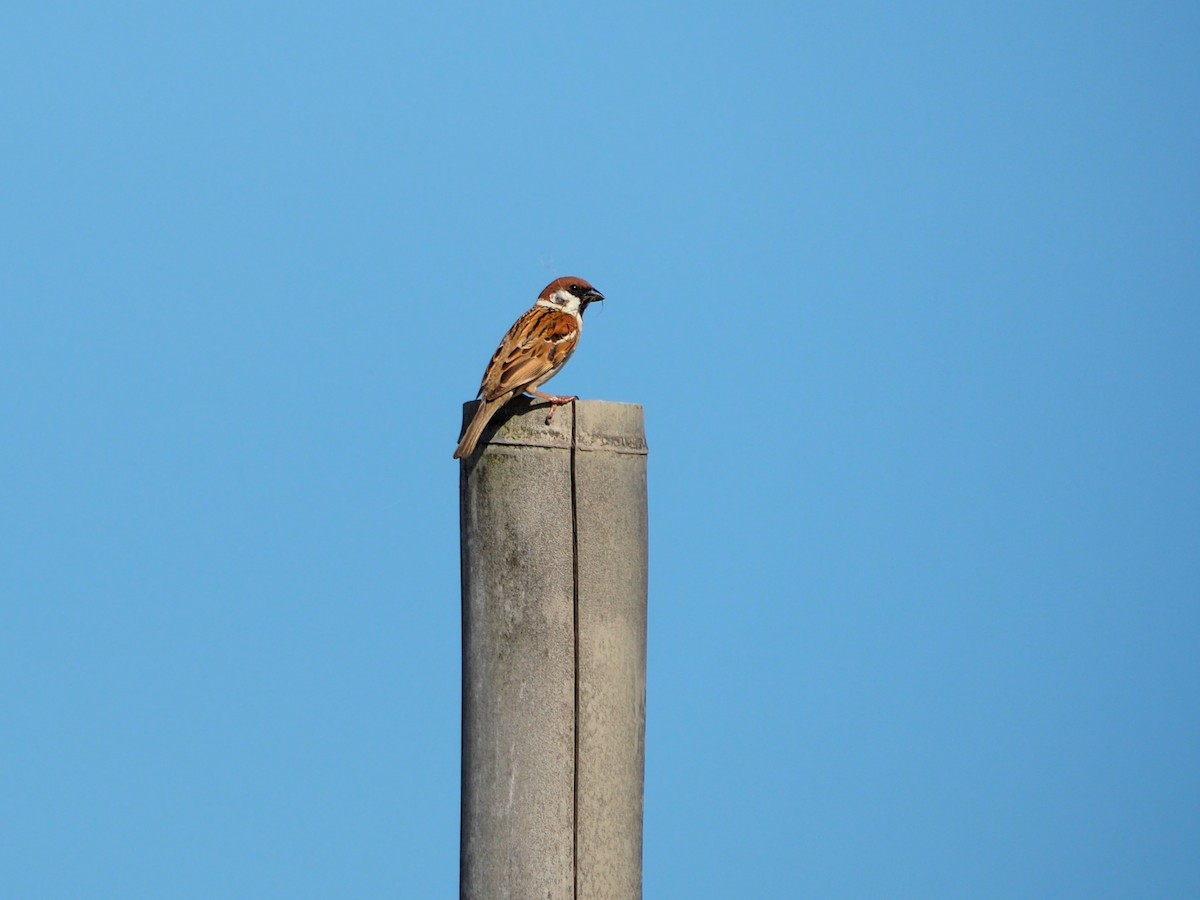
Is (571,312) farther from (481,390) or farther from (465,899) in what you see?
(465,899)

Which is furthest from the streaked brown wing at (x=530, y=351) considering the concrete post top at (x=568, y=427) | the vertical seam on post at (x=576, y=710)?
the vertical seam on post at (x=576, y=710)

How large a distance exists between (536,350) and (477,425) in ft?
1.93

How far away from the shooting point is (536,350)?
13.9 feet

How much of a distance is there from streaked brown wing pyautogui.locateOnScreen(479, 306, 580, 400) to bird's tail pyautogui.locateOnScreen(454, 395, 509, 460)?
0.09ft

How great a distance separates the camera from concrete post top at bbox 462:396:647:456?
3674 millimetres

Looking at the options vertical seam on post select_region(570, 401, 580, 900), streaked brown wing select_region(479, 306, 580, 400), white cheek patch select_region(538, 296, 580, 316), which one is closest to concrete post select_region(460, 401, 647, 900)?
vertical seam on post select_region(570, 401, 580, 900)

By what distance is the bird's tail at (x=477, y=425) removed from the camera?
3700 mm

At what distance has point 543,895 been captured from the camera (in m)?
3.62

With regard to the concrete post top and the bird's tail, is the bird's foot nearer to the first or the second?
the concrete post top

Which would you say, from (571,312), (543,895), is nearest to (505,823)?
(543,895)

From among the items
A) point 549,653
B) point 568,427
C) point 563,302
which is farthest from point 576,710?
point 563,302

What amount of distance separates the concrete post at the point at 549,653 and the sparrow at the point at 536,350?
0.07 m

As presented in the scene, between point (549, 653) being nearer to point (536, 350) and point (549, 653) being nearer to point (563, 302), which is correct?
point (536, 350)

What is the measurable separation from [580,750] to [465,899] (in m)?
0.60
